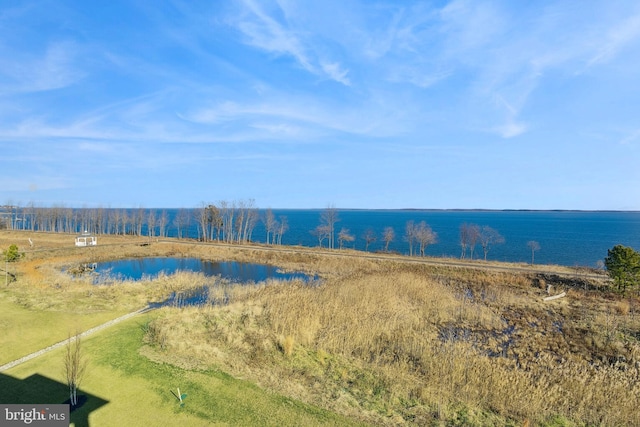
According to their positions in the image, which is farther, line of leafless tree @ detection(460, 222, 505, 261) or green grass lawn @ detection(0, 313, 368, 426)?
line of leafless tree @ detection(460, 222, 505, 261)

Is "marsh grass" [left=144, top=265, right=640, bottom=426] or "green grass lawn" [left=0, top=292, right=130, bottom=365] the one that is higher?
"green grass lawn" [left=0, top=292, right=130, bottom=365]

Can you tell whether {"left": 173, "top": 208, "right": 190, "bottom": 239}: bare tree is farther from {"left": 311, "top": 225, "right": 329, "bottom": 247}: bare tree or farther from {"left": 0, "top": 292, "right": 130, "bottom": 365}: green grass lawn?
{"left": 0, "top": 292, "right": 130, "bottom": 365}: green grass lawn

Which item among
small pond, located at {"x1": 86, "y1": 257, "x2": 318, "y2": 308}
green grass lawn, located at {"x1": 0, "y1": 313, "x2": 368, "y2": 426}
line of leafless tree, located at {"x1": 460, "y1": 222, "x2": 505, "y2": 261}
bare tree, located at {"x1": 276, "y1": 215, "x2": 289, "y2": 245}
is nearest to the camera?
green grass lawn, located at {"x1": 0, "y1": 313, "x2": 368, "y2": 426}

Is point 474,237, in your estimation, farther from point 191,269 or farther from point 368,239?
point 191,269

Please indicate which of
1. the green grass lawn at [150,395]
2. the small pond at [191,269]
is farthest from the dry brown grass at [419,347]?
the small pond at [191,269]

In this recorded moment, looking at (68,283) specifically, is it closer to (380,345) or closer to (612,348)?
(380,345)

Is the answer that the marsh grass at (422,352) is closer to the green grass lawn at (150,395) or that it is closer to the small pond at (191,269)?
the green grass lawn at (150,395)

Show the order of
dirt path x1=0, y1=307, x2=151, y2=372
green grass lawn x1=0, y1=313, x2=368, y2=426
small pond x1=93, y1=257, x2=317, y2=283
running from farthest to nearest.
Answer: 1. small pond x1=93, y1=257, x2=317, y2=283
2. dirt path x1=0, y1=307, x2=151, y2=372
3. green grass lawn x1=0, y1=313, x2=368, y2=426

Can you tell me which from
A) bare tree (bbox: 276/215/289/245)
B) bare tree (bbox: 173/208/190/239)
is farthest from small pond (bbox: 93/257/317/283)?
bare tree (bbox: 173/208/190/239)
